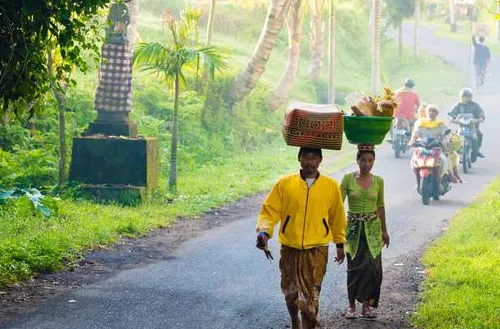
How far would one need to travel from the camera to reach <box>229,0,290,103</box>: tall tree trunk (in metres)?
25.8

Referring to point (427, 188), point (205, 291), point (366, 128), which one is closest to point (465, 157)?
point (427, 188)

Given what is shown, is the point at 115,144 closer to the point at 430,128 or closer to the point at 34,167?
the point at 34,167

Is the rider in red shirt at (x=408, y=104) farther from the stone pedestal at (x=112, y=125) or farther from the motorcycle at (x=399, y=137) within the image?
the stone pedestal at (x=112, y=125)

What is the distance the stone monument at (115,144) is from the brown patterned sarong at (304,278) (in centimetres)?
893

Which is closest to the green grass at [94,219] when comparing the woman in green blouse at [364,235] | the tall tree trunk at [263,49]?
the woman in green blouse at [364,235]

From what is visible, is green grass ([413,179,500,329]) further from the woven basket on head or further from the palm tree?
the palm tree

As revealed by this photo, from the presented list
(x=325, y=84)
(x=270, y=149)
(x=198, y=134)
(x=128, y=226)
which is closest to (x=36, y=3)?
(x=128, y=226)

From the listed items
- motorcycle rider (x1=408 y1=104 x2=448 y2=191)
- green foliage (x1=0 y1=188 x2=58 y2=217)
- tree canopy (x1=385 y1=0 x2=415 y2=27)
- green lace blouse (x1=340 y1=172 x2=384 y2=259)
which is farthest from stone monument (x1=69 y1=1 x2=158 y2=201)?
tree canopy (x1=385 y1=0 x2=415 y2=27)

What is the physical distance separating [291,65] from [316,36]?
6.20 m

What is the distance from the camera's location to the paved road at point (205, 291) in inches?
343

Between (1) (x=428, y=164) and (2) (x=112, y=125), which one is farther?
(1) (x=428, y=164)

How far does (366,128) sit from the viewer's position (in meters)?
8.77

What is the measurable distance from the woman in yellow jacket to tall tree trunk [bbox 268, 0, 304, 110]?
78.5ft

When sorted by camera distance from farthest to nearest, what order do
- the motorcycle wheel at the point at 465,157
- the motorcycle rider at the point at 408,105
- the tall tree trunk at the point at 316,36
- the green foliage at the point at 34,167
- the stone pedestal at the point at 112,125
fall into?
the tall tree trunk at the point at 316,36, the motorcycle rider at the point at 408,105, the motorcycle wheel at the point at 465,157, the stone pedestal at the point at 112,125, the green foliage at the point at 34,167
